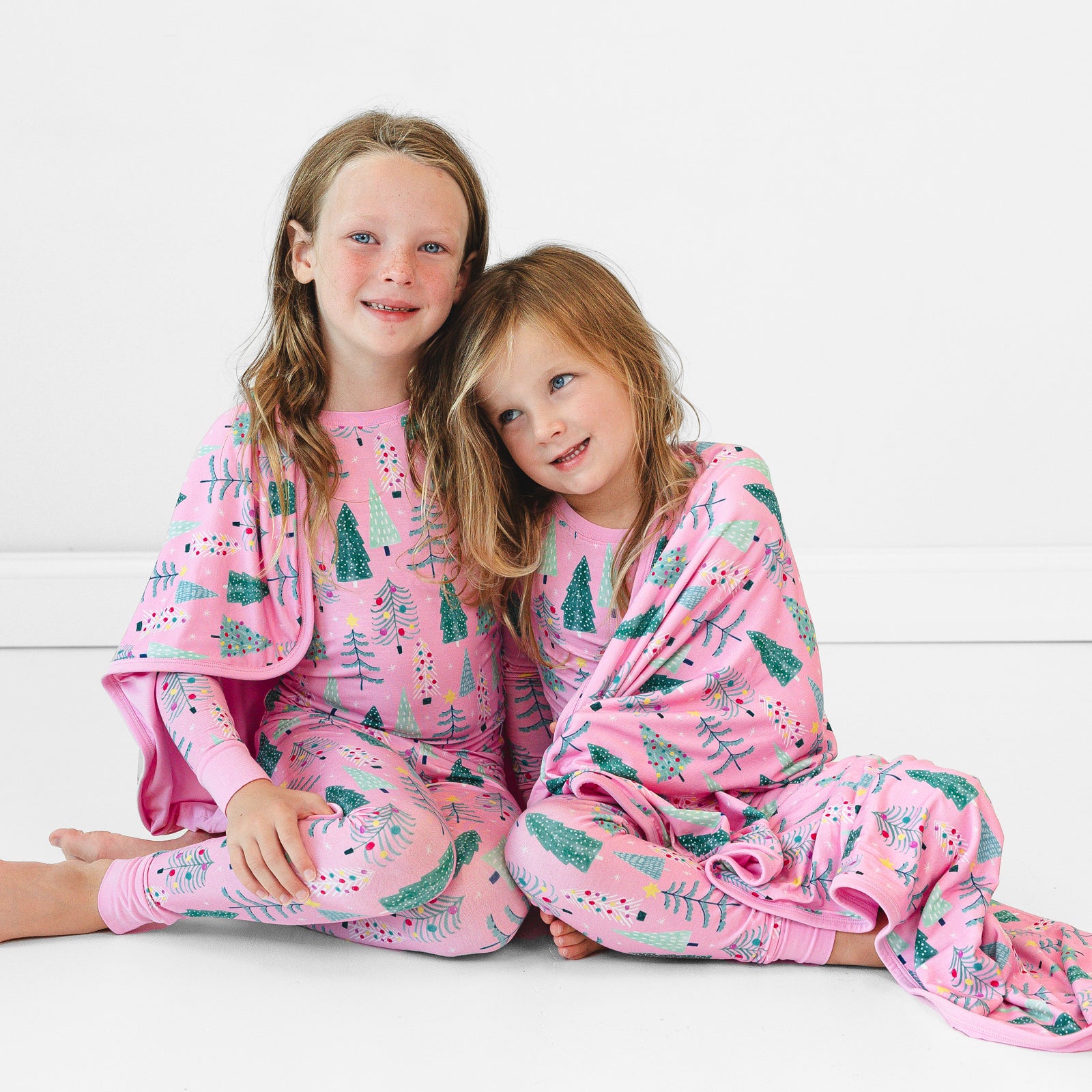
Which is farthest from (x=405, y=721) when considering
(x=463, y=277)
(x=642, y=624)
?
(x=463, y=277)

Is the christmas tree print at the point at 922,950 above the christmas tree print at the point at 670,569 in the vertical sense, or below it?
below

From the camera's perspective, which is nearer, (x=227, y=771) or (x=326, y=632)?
(x=227, y=771)

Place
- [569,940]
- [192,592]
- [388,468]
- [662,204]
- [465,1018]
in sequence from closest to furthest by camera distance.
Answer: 1. [465,1018]
2. [569,940]
3. [192,592]
4. [388,468]
5. [662,204]

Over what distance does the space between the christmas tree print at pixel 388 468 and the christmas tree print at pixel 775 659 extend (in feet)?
1.28

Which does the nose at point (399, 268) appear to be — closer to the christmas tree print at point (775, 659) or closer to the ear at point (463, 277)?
the ear at point (463, 277)

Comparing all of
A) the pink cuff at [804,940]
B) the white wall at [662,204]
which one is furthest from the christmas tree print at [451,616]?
the white wall at [662,204]

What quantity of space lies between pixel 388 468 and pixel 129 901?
49 cm

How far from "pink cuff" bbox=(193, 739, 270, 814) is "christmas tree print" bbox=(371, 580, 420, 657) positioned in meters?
0.19

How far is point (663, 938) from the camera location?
1.07 m

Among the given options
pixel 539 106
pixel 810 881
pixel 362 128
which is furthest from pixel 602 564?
pixel 539 106

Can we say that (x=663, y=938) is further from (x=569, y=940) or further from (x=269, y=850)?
(x=269, y=850)

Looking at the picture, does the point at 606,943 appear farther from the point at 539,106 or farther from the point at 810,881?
the point at 539,106

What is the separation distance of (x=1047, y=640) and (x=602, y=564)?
1365mm

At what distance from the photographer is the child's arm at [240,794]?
1.06m
